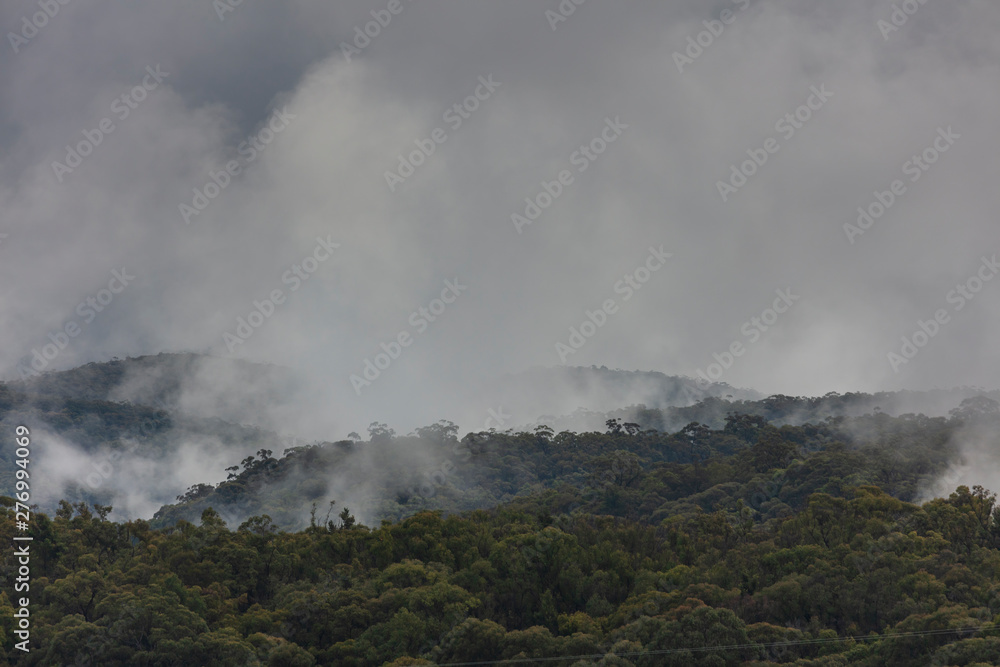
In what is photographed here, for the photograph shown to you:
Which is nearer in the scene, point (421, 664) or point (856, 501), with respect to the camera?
point (421, 664)

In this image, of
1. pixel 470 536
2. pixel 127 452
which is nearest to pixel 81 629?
pixel 470 536

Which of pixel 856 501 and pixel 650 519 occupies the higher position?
pixel 650 519

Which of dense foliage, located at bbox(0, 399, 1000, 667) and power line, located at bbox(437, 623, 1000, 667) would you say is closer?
power line, located at bbox(437, 623, 1000, 667)

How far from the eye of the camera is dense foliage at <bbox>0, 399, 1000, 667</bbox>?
33.8m

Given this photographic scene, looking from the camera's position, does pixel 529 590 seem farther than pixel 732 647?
Yes

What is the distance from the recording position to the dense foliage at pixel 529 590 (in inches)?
1332

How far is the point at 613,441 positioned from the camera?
12712 centimetres

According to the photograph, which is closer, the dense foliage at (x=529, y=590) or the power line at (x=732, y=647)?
the power line at (x=732, y=647)

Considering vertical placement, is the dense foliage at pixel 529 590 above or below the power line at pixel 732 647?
above

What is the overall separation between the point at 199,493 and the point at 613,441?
63.0 metres

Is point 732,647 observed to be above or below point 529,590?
below

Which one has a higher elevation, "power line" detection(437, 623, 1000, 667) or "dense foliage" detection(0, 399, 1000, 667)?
"dense foliage" detection(0, 399, 1000, 667)

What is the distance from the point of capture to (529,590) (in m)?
43.8

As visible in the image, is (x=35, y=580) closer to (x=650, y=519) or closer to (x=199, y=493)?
(x=650, y=519)
